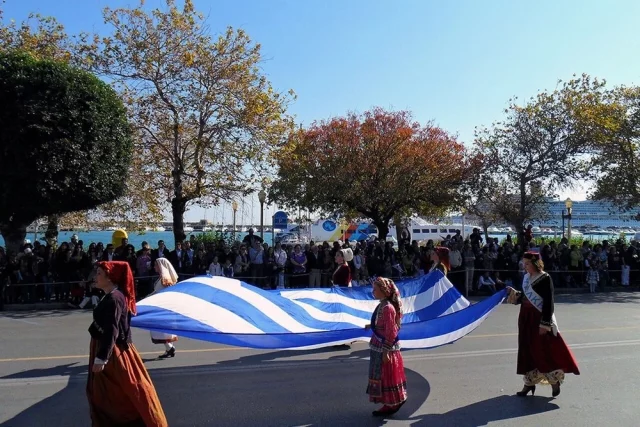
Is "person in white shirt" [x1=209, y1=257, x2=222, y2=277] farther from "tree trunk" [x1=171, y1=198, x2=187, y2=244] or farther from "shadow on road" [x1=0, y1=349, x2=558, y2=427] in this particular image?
"shadow on road" [x1=0, y1=349, x2=558, y2=427]

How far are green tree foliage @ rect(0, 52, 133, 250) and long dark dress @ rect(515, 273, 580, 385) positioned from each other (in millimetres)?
12883

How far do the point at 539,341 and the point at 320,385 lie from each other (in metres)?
2.78

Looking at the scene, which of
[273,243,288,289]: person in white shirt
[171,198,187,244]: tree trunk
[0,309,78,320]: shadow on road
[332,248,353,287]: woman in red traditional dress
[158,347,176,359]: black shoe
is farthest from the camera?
[171,198,187,244]: tree trunk

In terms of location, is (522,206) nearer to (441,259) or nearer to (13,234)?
(441,259)

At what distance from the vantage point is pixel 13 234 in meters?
18.6

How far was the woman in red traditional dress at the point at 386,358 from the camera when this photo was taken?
6.48 metres

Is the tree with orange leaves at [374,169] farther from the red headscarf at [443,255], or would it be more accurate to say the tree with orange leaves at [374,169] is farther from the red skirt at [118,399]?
the red skirt at [118,399]

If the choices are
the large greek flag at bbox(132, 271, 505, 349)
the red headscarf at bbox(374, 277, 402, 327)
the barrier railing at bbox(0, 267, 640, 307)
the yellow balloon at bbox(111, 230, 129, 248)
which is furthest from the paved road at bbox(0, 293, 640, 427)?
the yellow balloon at bbox(111, 230, 129, 248)

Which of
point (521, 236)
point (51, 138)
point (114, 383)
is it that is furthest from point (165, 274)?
point (521, 236)

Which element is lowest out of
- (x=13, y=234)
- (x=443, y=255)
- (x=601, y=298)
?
(x=601, y=298)

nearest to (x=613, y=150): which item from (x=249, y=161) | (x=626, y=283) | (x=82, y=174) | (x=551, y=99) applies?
(x=551, y=99)

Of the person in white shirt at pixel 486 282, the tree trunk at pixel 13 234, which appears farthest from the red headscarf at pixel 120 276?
the person in white shirt at pixel 486 282

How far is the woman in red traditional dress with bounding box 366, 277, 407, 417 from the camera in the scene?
21.2 feet

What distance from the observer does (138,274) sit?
668 inches
